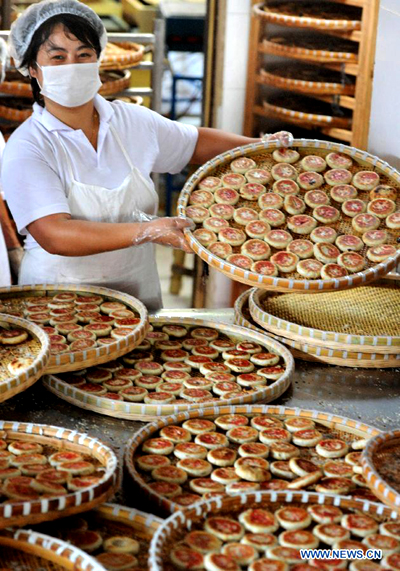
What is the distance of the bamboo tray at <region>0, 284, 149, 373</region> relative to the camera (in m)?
2.26

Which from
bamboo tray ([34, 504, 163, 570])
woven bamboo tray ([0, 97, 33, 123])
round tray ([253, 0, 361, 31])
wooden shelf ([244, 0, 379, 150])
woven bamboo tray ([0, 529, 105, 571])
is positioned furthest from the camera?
woven bamboo tray ([0, 97, 33, 123])

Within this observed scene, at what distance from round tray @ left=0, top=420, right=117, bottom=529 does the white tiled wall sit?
2.28 m

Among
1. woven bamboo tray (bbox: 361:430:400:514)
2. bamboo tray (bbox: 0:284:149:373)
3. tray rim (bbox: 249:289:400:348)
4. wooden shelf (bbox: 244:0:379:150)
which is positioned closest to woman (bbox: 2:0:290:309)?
bamboo tray (bbox: 0:284:149:373)

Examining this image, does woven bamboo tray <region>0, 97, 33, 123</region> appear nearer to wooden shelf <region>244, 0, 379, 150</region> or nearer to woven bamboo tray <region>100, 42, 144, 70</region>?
woven bamboo tray <region>100, 42, 144, 70</region>

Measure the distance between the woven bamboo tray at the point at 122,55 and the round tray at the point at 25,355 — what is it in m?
2.46

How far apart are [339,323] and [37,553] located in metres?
1.49

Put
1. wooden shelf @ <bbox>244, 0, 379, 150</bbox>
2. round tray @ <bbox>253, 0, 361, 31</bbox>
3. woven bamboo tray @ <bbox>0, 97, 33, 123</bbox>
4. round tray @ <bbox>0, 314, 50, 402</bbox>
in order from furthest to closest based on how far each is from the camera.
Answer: woven bamboo tray @ <bbox>0, 97, 33, 123</bbox> < round tray @ <bbox>253, 0, 361, 31</bbox> < wooden shelf @ <bbox>244, 0, 379, 150</bbox> < round tray @ <bbox>0, 314, 50, 402</bbox>

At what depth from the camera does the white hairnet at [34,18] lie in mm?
2801

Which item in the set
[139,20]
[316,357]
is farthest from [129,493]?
[139,20]

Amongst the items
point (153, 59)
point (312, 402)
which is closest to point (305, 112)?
point (153, 59)

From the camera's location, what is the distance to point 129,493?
184cm

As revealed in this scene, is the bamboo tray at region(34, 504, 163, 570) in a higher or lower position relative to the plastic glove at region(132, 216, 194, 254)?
lower

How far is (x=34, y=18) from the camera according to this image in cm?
280

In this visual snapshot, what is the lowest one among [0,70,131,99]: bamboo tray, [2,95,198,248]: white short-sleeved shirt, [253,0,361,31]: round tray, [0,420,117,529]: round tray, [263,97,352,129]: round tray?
[0,420,117,529]: round tray
